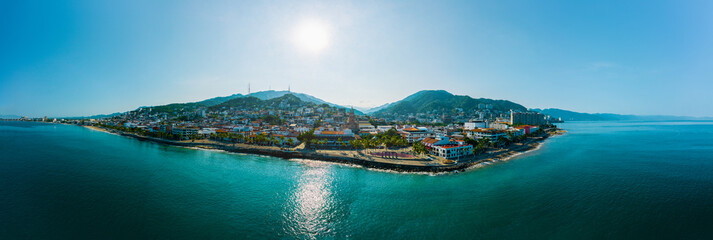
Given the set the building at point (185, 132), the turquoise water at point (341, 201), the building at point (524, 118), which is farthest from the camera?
the building at point (524, 118)

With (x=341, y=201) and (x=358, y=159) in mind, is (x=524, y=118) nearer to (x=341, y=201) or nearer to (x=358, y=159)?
(x=358, y=159)

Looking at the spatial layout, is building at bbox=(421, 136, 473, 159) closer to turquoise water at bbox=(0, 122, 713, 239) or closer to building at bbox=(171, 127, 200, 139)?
turquoise water at bbox=(0, 122, 713, 239)

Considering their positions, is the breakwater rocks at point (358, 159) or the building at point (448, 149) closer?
the breakwater rocks at point (358, 159)

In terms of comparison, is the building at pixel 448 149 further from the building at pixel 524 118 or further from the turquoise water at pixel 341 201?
the building at pixel 524 118

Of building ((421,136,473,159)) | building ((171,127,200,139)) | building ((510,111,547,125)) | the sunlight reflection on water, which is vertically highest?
building ((510,111,547,125))

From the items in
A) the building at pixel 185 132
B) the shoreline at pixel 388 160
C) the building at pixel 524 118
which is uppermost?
the building at pixel 524 118

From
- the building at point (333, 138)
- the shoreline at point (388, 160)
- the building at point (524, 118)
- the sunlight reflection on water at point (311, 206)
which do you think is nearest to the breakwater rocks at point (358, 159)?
the shoreline at point (388, 160)

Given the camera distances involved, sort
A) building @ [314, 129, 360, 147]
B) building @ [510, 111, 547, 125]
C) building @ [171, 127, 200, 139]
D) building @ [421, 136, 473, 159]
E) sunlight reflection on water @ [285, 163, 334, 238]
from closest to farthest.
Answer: sunlight reflection on water @ [285, 163, 334, 238], building @ [421, 136, 473, 159], building @ [314, 129, 360, 147], building @ [171, 127, 200, 139], building @ [510, 111, 547, 125]

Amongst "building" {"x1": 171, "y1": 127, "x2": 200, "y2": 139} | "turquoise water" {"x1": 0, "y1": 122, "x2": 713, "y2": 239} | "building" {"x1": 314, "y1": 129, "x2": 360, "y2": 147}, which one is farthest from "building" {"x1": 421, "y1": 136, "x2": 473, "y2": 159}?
"building" {"x1": 171, "y1": 127, "x2": 200, "y2": 139}
